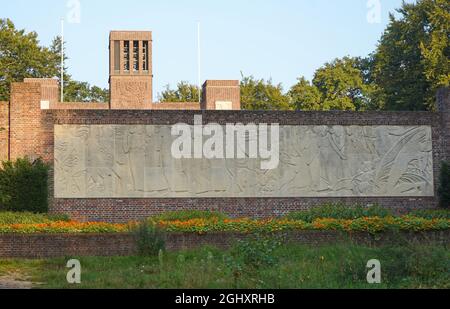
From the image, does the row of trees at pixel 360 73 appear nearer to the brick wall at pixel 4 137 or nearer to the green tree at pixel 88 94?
the green tree at pixel 88 94

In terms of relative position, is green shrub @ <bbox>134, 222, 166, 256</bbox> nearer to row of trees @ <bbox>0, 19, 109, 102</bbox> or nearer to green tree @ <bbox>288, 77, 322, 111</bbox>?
row of trees @ <bbox>0, 19, 109, 102</bbox>

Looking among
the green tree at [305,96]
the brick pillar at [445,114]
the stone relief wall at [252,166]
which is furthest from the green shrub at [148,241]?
the green tree at [305,96]

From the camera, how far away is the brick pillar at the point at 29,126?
27797mm

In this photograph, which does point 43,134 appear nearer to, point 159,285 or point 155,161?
point 155,161

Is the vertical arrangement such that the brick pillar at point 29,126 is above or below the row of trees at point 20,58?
below

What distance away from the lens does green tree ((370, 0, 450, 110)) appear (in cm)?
3828

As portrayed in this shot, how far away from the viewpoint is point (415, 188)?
2873 cm

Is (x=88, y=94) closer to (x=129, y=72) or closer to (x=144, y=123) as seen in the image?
(x=129, y=72)

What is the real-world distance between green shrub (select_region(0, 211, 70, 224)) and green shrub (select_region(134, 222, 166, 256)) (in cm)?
606

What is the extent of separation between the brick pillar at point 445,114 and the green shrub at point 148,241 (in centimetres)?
1481

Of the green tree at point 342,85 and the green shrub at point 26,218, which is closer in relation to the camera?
the green shrub at point 26,218
